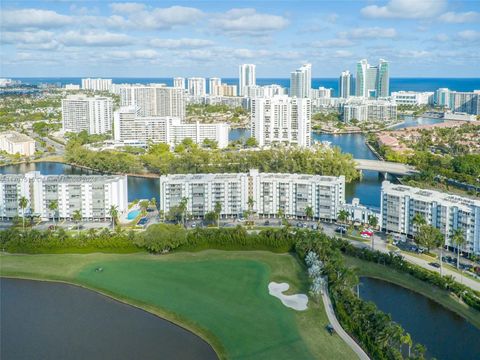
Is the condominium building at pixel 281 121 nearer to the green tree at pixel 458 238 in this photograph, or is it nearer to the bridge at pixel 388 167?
the bridge at pixel 388 167

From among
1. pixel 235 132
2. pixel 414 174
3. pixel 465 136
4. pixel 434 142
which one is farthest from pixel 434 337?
pixel 235 132

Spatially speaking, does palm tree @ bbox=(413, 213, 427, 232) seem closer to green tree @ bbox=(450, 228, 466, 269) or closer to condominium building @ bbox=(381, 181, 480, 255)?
condominium building @ bbox=(381, 181, 480, 255)

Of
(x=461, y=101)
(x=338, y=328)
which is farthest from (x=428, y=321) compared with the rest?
(x=461, y=101)

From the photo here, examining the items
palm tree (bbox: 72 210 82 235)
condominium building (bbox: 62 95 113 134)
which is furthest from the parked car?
condominium building (bbox: 62 95 113 134)

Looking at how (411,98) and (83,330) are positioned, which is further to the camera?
(411,98)

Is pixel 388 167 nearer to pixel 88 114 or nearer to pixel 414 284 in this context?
pixel 414 284

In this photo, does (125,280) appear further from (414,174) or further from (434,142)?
(434,142)
